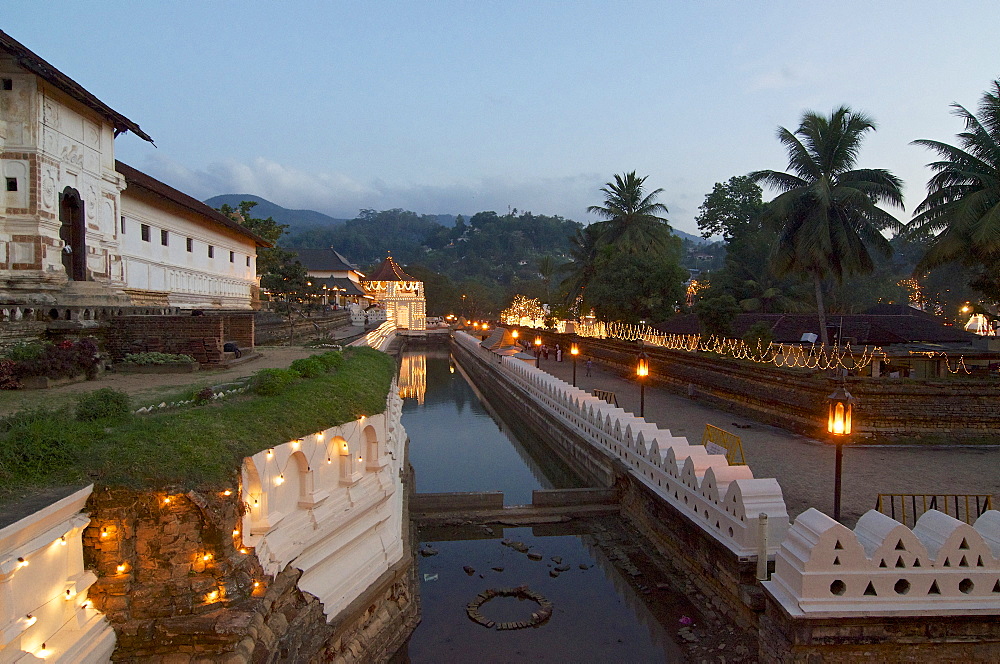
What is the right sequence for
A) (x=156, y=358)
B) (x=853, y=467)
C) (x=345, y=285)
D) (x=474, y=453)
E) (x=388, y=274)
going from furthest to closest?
1. (x=388, y=274)
2. (x=345, y=285)
3. (x=474, y=453)
4. (x=853, y=467)
5. (x=156, y=358)

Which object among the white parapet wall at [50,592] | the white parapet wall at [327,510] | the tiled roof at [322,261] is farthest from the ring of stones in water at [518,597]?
the tiled roof at [322,261]

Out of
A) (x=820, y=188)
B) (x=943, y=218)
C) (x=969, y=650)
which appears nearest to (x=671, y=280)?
(x=820, y=188)

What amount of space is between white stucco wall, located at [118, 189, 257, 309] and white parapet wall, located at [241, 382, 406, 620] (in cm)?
1576

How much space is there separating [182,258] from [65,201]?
29.9ft

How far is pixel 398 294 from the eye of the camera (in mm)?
81000

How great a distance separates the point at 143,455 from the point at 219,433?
0.62 metres

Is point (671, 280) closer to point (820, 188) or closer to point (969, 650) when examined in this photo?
point (820, 188)

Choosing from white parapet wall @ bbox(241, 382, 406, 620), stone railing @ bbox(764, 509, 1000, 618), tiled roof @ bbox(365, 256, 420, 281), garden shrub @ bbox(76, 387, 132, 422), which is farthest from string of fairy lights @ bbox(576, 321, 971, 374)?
tiled roof @ bbox(365, 256, 420, 281)

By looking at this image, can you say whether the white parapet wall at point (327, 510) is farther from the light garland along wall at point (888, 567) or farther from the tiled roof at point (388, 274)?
the tiled roof at point (388, 274)

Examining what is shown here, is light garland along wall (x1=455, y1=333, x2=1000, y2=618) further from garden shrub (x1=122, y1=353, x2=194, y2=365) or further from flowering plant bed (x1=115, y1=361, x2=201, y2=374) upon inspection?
garden shrub (x1=122, y1=353, x2=194, y2=365)

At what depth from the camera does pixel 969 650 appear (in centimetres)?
609

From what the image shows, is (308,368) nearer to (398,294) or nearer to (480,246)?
(398,294)

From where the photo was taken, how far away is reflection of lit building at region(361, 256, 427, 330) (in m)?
74.4

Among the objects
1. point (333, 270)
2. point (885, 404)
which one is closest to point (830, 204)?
point (885, 404)
